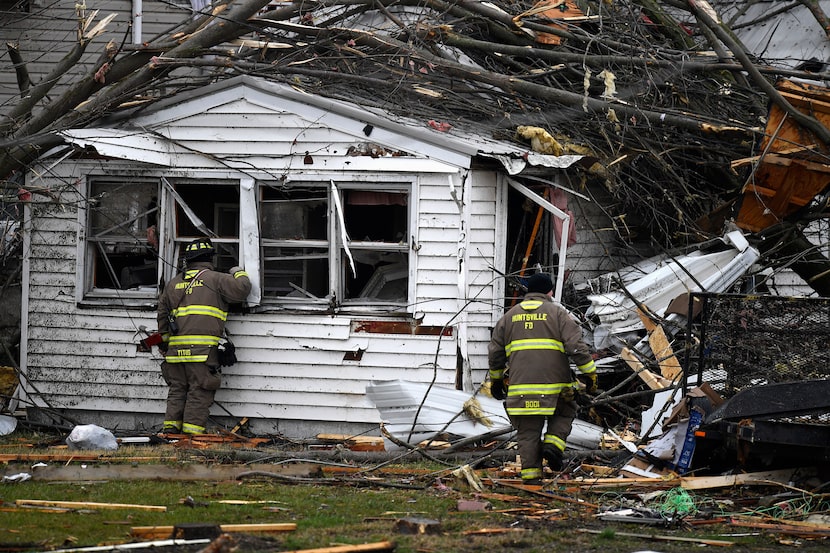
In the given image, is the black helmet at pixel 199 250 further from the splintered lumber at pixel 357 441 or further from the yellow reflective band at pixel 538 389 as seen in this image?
the yellow reflective band at pixel 538 389

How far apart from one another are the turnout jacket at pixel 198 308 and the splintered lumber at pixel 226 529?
4.42 meters

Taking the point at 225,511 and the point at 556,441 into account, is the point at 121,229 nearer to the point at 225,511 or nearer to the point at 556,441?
the point at 225,511

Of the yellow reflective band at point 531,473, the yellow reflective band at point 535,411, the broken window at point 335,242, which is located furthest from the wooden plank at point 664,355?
the broken window at point 335,242

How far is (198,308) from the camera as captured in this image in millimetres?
10211

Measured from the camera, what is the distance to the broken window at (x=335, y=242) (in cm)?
1053

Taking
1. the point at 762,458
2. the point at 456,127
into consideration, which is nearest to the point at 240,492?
the point at 762,458

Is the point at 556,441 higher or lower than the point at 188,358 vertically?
lower

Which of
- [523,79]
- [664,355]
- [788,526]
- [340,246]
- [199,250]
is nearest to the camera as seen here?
[788,526]

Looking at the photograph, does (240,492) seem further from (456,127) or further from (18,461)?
(456,127)

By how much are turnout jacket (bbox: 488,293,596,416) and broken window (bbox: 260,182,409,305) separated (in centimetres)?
259

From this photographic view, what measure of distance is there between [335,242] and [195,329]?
5.27 feet

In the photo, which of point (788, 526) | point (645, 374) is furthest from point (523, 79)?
point (788, 526)

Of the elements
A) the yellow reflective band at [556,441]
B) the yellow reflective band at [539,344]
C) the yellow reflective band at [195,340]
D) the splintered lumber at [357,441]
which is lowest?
the splintered lumber at [357,441]

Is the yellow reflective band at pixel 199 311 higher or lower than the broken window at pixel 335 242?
lower
